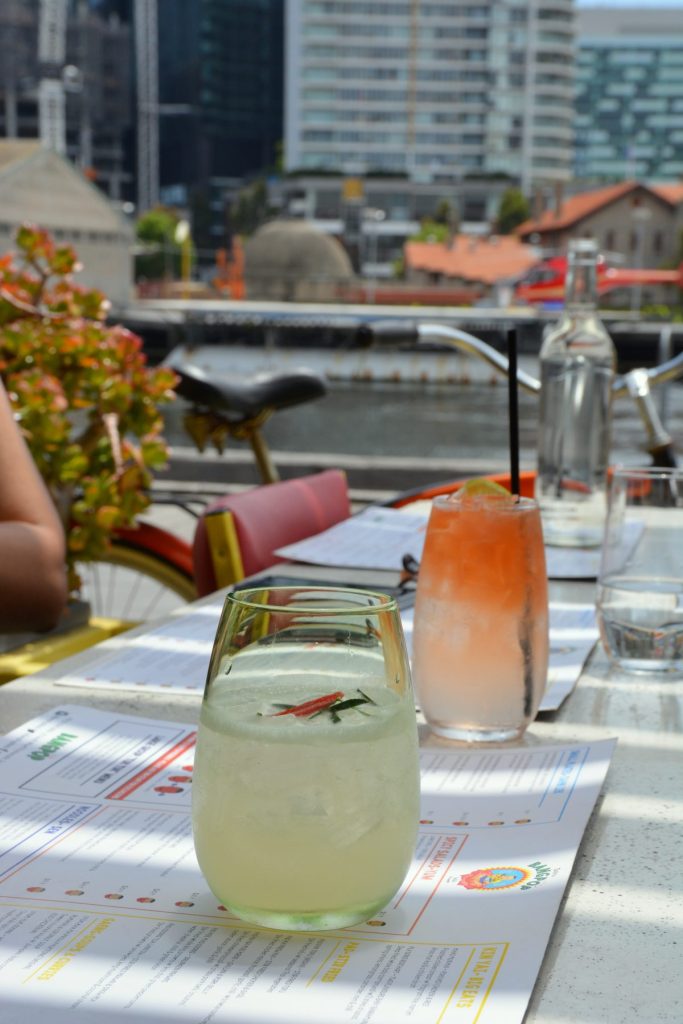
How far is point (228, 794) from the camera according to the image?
44cm

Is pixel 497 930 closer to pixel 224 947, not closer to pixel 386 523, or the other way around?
pixel 224 947

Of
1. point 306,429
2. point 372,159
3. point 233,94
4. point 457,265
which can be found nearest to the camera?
point 306,429

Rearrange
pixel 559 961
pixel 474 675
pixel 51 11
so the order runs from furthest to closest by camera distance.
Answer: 1. pixel 51 11
2. pixel 474 675
3. pixel 559 961

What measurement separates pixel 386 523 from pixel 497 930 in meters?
0.93

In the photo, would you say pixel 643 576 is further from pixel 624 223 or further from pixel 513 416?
pixel 624 223

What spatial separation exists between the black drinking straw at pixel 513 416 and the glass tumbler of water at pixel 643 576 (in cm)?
11

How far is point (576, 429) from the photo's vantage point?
4.26 ft

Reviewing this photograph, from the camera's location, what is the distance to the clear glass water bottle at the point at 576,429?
4.25ft

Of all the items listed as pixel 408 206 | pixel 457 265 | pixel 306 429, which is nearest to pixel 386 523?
pixel 306 429

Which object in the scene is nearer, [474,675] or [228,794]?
[228,794]

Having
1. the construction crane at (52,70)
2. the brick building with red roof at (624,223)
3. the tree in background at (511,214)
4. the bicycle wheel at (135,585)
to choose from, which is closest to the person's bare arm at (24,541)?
the bicycle wheel at (135,585)

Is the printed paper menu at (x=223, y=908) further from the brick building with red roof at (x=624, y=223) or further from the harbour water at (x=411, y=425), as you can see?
the brick building with red roof at (x=624, y=223)

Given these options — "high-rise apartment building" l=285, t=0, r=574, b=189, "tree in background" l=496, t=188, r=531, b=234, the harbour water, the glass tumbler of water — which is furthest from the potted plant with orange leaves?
"high-rise apartment building" l=285, t=0, r=574, b=189

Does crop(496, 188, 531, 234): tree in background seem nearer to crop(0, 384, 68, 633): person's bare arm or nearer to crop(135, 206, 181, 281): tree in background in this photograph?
crop(135, 206, 181, 281): tree in background
